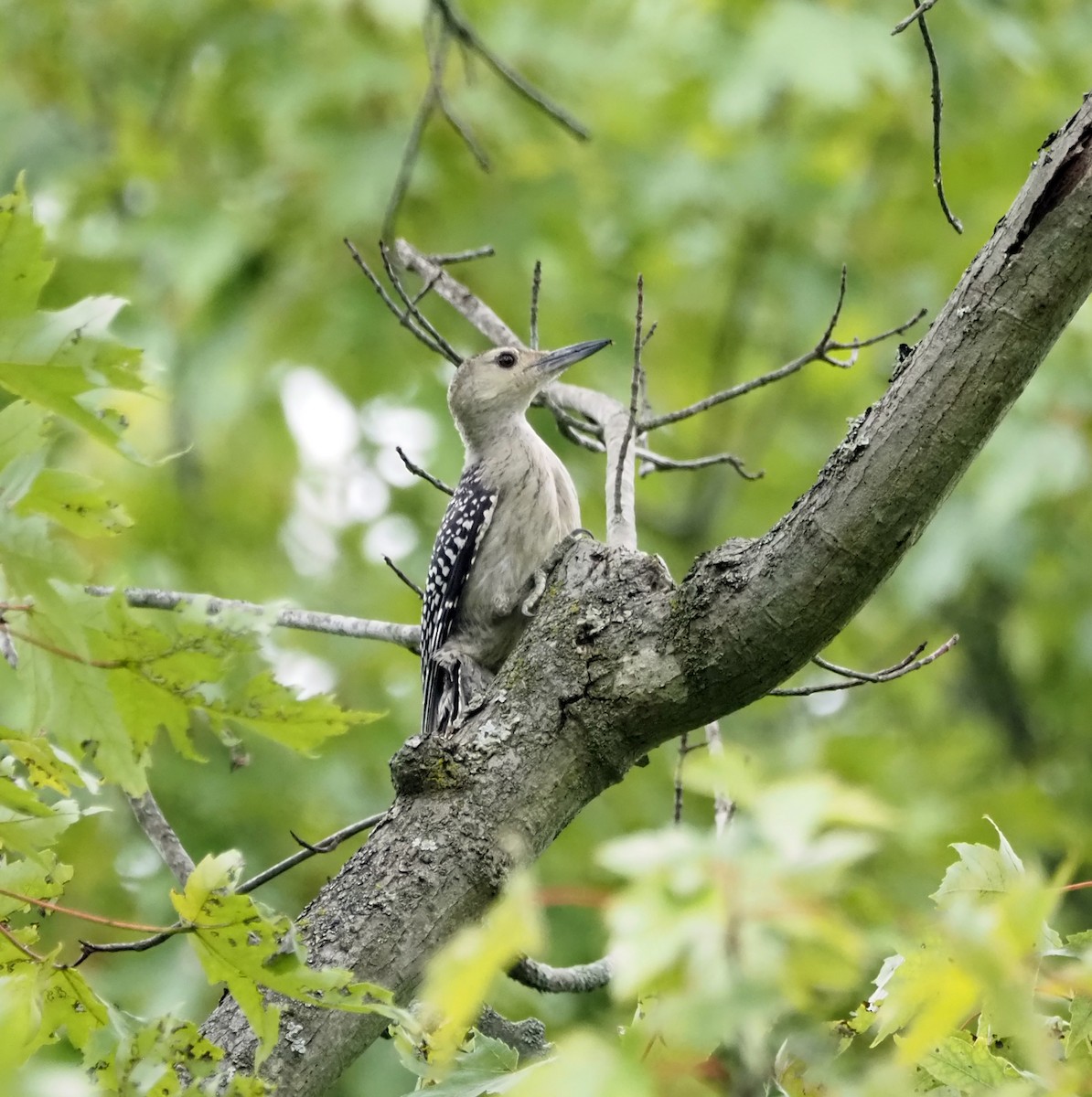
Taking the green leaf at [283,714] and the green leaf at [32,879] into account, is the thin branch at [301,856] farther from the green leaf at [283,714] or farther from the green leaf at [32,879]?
the green leaf at [283,714]

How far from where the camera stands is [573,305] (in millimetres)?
8781

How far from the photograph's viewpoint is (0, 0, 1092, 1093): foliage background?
7.64 metres

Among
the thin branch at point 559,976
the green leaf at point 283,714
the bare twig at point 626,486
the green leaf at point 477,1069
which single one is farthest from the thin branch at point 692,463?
the green leaf at point 283,714

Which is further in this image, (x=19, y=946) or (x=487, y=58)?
(x=487, y=58)

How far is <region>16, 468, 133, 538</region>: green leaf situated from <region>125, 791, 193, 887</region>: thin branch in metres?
1.24

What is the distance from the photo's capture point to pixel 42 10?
8.76 metres

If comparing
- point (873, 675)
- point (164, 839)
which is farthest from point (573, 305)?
point (164, 839)

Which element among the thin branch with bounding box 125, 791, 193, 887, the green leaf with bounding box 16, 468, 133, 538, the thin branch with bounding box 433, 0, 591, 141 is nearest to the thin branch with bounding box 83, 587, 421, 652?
the thin branch with bounding box 125, 791, 193, 887

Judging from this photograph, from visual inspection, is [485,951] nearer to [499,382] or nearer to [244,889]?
[244,889]

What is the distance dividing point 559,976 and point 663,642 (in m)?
1.26

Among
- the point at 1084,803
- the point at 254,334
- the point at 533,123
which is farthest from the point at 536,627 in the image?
the point at 1084,803

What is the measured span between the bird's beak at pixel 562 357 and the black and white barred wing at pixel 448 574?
622mm

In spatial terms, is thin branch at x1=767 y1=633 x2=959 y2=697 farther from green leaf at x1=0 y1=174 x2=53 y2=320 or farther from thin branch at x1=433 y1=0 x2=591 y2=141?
thin branch at x1=433 y1=0 x2=591 y2=141

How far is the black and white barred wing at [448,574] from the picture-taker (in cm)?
573
